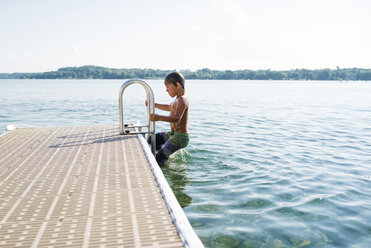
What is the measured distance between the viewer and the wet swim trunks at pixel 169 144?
248 inches

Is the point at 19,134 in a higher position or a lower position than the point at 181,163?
higher

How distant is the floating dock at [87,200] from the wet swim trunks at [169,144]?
68cm

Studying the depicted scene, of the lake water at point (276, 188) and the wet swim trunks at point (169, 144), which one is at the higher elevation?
the wet swim trunks at point (169, 144)

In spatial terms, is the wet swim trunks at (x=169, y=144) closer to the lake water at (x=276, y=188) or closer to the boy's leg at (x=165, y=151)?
the boy's leg at (x=165, y=151)

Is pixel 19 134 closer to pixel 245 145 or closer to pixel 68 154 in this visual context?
pixel 68 154

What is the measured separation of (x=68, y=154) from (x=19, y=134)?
2.78 metres

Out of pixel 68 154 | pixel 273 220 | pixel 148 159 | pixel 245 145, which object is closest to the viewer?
pixel 273 220

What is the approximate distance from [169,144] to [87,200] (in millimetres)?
3098

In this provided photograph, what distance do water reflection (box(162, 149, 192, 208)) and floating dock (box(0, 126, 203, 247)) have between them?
3.08 ft

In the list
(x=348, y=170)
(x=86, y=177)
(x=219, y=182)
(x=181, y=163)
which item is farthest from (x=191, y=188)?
(x=348, y=170)

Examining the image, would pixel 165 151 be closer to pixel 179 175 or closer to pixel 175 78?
pixel 179 175

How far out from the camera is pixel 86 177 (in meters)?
4.18

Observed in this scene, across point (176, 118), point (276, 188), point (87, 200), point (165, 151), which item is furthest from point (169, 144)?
point (87, 200)

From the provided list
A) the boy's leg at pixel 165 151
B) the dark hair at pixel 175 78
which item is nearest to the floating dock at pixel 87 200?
the boy's leg at pixel 165 151
